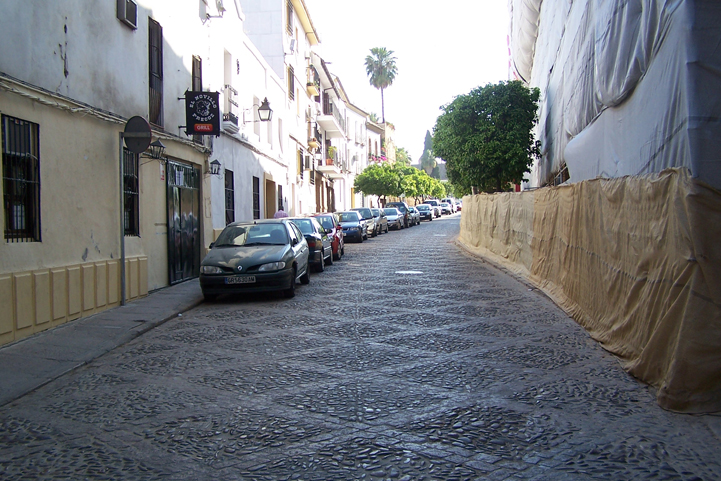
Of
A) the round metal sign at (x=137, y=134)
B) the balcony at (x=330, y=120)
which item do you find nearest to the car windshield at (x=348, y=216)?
the balcony at (x=330, y=120)

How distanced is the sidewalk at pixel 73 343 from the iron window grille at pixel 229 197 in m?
7.08

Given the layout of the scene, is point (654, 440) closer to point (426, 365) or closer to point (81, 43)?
point (426, 365)

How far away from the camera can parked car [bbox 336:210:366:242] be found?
2672cm

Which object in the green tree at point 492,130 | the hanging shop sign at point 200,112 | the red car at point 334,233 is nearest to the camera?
the hanging shop sign at point 200,112

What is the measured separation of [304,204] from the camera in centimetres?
3250

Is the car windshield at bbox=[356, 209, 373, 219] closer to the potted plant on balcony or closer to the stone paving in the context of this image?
the potted plant on balcony

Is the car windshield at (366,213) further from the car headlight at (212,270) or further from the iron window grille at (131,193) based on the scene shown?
the car headlight at (212,270)

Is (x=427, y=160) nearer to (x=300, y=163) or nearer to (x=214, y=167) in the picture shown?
(x=300, y=163)

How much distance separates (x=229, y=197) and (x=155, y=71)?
5.81m

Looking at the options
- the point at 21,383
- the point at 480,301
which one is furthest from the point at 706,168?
the point at 21,383

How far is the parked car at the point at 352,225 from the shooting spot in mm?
26719

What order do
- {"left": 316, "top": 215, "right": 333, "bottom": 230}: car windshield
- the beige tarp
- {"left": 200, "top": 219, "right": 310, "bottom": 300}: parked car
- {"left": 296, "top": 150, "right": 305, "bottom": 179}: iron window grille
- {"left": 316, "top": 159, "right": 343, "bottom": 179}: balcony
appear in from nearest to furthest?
the beige tarp
{"left": 200, "top": 219, "right": 310, "bottom": 300}: parked car
{"left": 316, "top": 215, "right": 333, "bottom": 230}: car windshield
{"left": 296, "top": 150, "right": 305, "bottom": 179}: iron window grille
{"left": 316, "top": 159, "right": 343, "bottom": 179}: balcony

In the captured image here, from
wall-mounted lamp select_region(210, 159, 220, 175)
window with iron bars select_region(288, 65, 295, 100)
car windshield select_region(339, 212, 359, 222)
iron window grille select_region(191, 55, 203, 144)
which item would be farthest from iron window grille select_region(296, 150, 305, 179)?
iron window grille select_region(191, 55, 203, 144)

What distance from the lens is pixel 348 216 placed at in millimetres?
→ 27875
